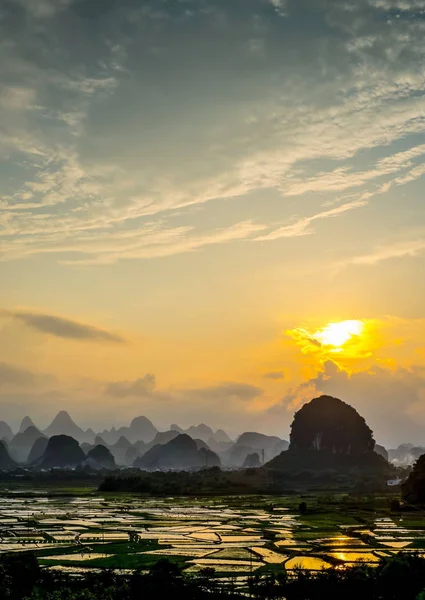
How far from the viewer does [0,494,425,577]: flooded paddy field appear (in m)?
28.5

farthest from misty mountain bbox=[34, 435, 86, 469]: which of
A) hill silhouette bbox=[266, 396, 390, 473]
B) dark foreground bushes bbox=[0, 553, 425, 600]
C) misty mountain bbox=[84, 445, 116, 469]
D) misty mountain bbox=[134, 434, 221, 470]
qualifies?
dark foreground bushes bbox=[0, 553, 425, 600]

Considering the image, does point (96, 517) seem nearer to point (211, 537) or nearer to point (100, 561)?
point (211, 537)

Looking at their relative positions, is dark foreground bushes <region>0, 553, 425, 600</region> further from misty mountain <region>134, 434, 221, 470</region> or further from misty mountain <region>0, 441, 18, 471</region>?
misty mountain <region>134, 434, 221, 470</region>

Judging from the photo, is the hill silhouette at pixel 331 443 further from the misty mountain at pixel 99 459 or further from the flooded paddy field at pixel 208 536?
the misty mountain at pixel 99 459

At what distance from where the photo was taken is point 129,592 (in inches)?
853

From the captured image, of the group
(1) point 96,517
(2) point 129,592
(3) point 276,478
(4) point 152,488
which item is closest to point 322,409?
(3) point 276,478

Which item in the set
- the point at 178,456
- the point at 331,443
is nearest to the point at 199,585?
the point at 331,443

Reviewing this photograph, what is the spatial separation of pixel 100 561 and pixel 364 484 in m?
61.7

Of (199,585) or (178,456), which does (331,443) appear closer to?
(178,456)

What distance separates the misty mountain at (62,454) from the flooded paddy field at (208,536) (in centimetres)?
10123

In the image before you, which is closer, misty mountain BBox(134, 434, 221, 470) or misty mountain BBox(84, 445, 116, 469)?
misty mountain BBox(84, 445, 116, 469)

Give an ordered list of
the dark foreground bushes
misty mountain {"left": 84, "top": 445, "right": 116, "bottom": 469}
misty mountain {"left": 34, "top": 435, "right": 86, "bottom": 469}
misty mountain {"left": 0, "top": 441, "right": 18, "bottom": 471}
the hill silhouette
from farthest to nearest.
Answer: misty mountain {"left": 0, "top": 441, "right": 18, "bottom": 471}
misty mountain {"left": 84, "top": 445, "right": 116, "bottom": 469}
misty mountain {"left": 34, "top": 435, "right": 86, "bottom": 469}
the hill silhouette
the dark foreground bushes

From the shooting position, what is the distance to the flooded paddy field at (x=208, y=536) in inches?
1123

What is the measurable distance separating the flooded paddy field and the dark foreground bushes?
2.62m
